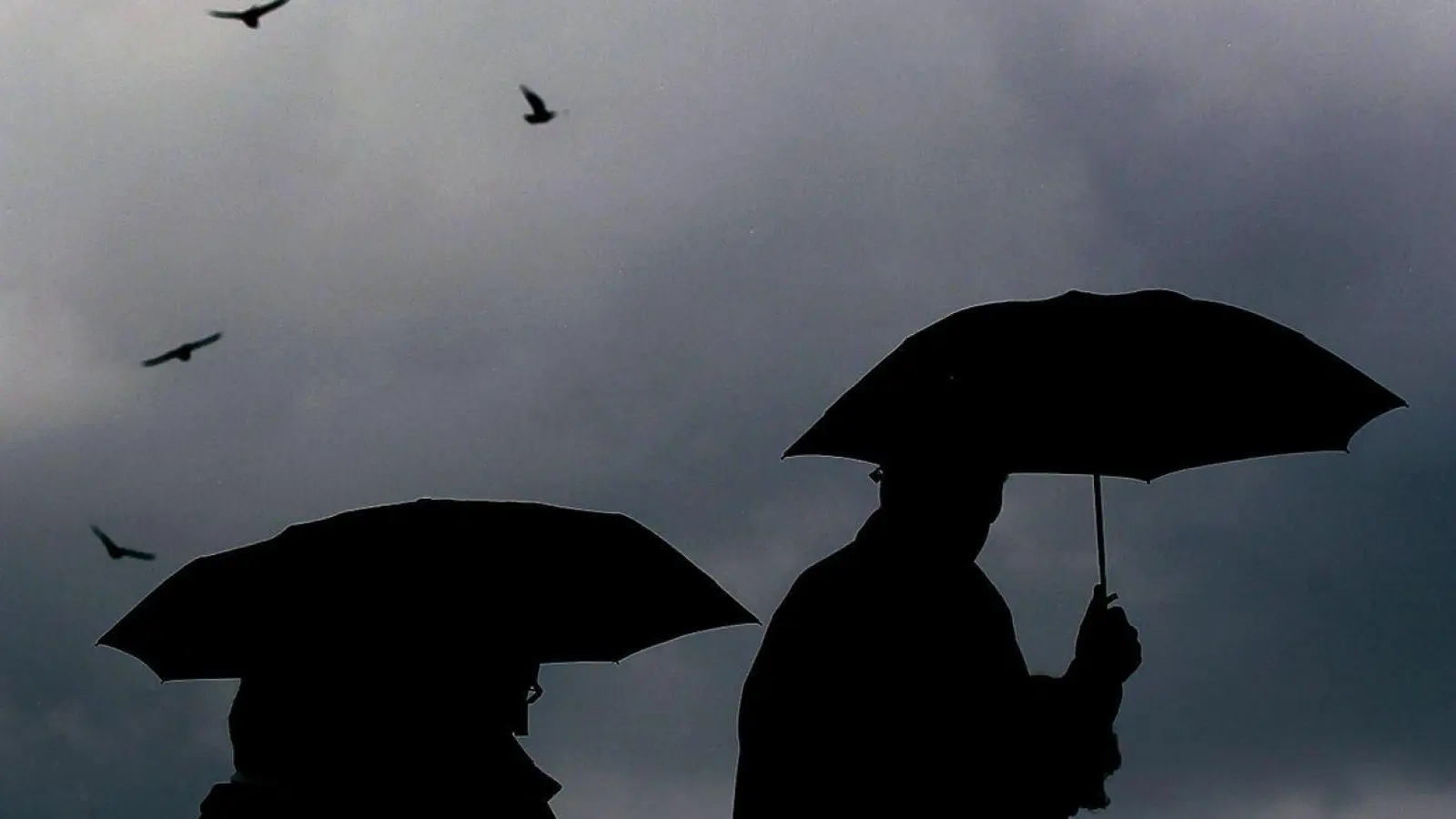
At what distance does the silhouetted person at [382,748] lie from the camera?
5.55 meters

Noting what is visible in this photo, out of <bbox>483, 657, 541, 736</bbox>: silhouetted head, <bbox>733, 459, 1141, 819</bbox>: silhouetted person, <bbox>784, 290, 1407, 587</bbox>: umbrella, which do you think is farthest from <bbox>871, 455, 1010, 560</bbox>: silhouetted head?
<bbox>483, 657, 541, 736</bbox>: silhouetted head

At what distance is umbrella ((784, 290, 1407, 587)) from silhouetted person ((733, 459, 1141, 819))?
0.39m

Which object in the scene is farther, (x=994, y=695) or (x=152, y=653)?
(x=152, y=653)

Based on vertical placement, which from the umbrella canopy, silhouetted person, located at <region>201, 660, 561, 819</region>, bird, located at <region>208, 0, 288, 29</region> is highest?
bird, located at <region>208, 0, 288, 29</region>

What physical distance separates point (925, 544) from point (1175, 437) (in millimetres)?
1269

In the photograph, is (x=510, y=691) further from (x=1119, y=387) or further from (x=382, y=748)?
(x=1119, y=387)

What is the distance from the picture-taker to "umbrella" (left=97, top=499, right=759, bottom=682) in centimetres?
629

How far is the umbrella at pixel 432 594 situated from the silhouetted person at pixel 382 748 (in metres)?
0.26

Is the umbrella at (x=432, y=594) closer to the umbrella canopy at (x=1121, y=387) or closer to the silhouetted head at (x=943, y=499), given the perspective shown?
the umbrella canopy at (x=1121, y=387)

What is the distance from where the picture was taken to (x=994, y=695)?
15.3 ft

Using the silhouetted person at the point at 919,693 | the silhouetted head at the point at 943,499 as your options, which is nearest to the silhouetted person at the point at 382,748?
the silhouetted person at the point at 919,693

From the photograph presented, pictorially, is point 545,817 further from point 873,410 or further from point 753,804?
point 873,410

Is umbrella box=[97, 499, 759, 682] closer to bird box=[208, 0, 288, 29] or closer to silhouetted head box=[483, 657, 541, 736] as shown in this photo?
silhouetted head box=[483, 657, 541, 736]

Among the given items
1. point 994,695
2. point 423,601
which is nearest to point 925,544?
point 994,695
